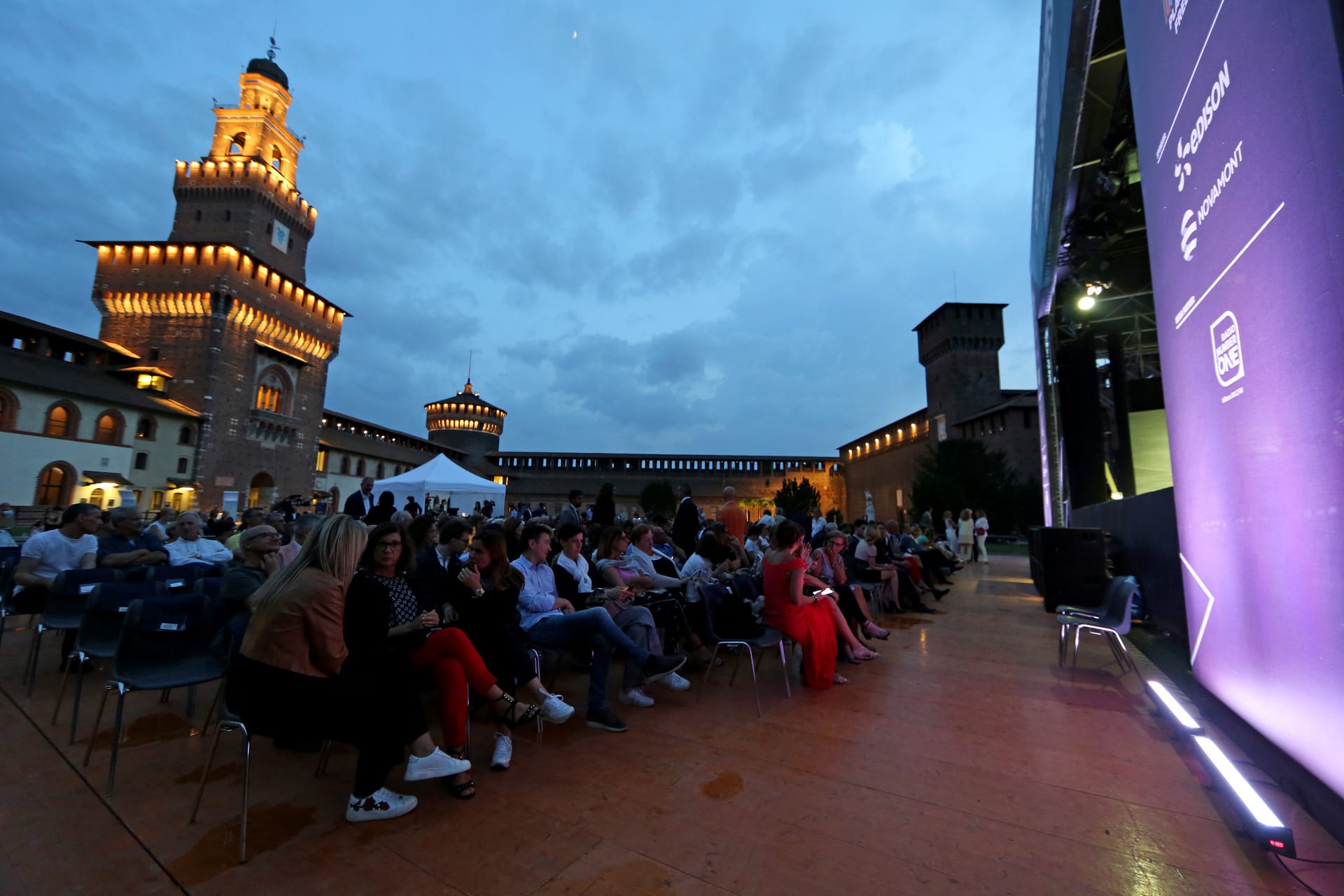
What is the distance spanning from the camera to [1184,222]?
2699mm

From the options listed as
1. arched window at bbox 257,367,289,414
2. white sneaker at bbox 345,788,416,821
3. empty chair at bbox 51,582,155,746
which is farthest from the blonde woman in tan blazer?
arched window at bbox 257,367,289,414

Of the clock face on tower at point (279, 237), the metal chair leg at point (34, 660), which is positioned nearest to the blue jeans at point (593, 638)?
the metal chair leg at point (34, 660)

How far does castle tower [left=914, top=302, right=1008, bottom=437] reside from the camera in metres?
30.2

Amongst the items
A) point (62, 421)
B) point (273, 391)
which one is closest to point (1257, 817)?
point (62, 421)

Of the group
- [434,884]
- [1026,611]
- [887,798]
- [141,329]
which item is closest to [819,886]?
[887,798]

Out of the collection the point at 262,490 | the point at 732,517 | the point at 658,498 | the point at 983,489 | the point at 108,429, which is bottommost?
the point at 732,517

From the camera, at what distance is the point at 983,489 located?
75.9ft

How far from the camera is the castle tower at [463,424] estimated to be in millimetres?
45031

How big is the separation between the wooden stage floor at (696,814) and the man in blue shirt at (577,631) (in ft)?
0.59

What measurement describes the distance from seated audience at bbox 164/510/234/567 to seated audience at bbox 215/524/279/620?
194cm

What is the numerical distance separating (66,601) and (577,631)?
307 centimetres

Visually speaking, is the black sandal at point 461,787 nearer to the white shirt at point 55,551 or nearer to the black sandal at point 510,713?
the black sandal at point 510,713

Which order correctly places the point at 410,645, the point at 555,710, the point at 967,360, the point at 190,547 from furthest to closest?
the point at 967,360 → the point at 190,547 → the point at 555,710 → the point at 410,645

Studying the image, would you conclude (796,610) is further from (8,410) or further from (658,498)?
(658,498)
